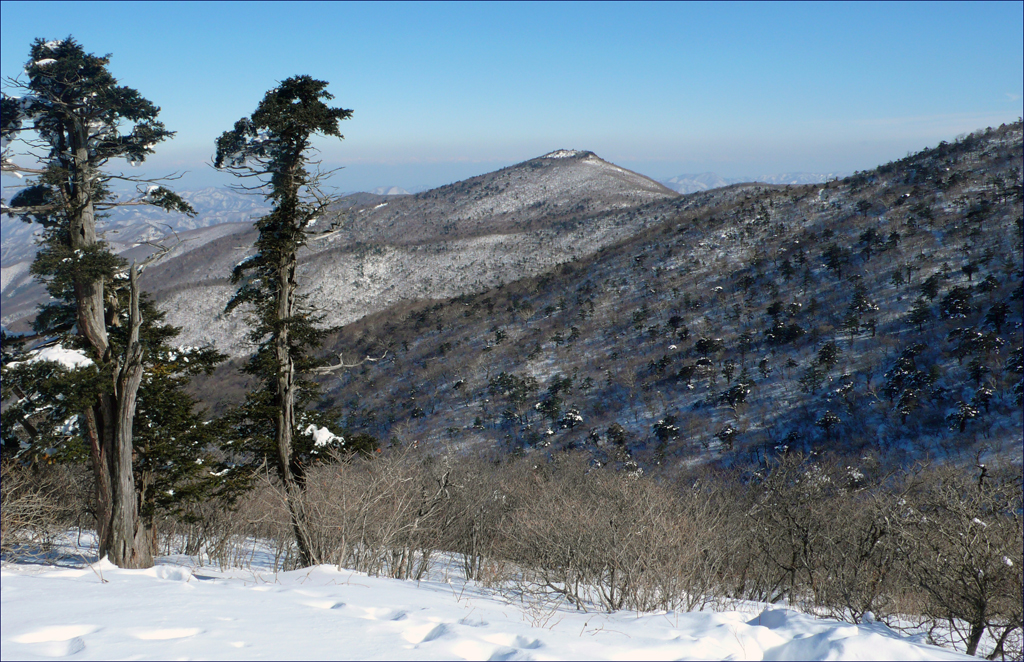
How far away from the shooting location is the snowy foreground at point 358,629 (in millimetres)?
5410

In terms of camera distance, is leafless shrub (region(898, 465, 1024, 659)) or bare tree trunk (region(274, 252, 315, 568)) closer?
leafless shrub (region(898, 465, 1024, 659))

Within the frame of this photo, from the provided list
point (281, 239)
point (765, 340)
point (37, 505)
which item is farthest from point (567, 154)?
point (37, 505)

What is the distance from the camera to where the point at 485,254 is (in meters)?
96.1

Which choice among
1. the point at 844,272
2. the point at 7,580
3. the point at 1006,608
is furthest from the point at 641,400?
the point at 7,580

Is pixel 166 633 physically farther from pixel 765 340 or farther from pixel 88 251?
pixel 765 340

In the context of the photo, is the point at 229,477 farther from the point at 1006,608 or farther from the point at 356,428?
the point at 356,428

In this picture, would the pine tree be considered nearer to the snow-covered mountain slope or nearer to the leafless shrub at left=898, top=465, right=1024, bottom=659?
the leafless shrub at left=898, top=465, right=1024, bottom=659

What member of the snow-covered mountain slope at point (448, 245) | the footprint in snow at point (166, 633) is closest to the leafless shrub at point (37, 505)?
the footprint in snow at point (166, 633)

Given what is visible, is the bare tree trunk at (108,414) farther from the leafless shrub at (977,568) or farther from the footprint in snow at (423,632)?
the leafless shrub at (977,568)

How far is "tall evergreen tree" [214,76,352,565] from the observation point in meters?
14.7

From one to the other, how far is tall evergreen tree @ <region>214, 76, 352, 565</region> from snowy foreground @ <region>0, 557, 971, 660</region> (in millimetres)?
7307

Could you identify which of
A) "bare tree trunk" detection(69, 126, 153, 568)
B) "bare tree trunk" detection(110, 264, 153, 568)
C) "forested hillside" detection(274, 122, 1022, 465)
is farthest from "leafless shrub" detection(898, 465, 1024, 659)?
"forested hillside" detection(274, 122, 1022, 465)

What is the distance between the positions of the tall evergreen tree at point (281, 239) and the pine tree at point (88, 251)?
1.91m

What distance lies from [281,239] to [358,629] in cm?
1180
